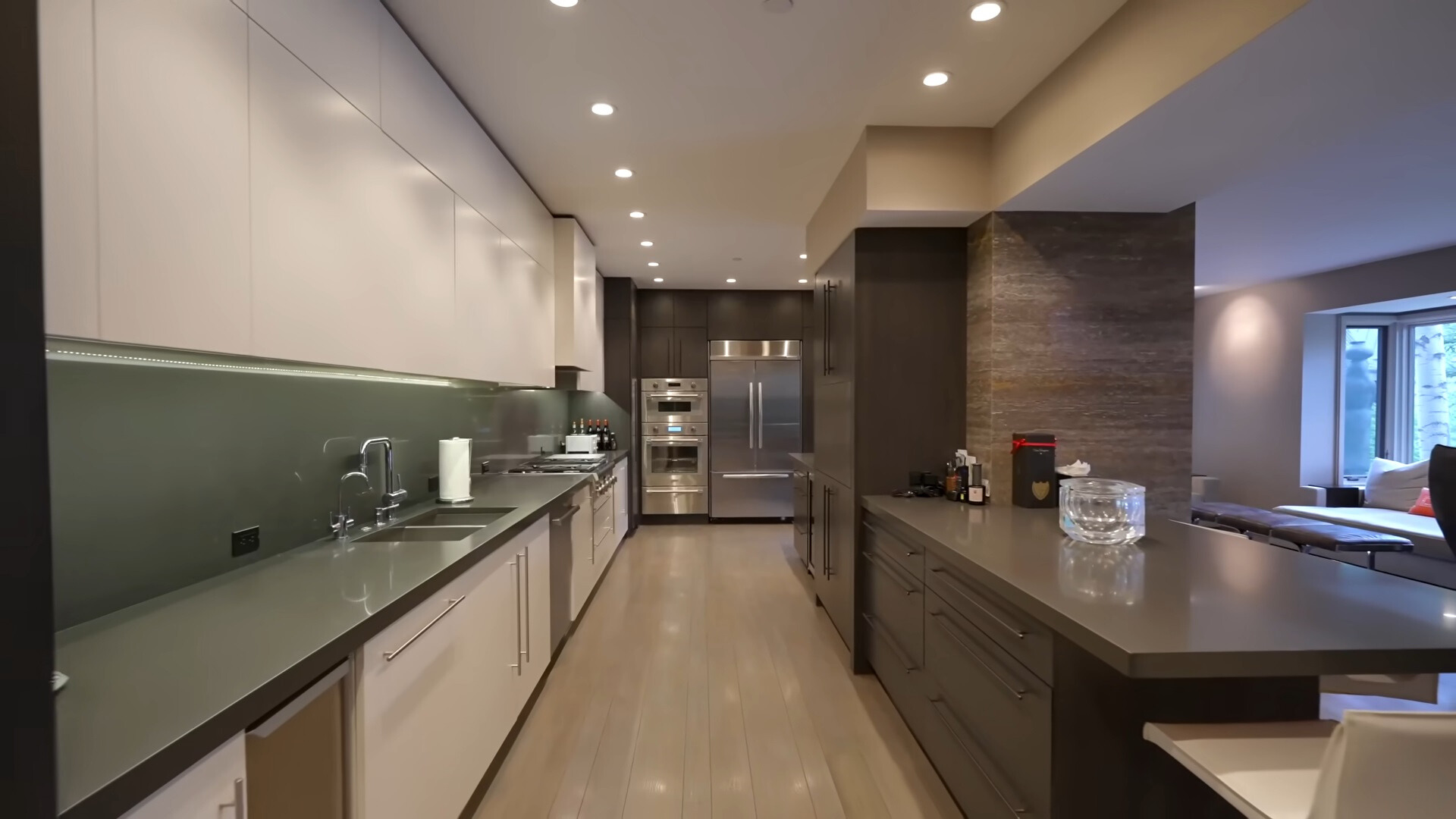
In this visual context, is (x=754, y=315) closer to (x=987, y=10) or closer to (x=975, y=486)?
(x=975, y=486)

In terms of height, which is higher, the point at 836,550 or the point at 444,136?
the point at 444,136

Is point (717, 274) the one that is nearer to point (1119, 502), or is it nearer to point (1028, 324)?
point (1028, 324)

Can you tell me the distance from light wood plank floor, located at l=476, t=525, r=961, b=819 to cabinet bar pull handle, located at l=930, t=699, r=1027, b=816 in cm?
30

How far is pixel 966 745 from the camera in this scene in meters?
1.90

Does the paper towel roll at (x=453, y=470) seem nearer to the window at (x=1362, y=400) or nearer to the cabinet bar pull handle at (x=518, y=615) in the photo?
the cabinet bar pull handle at (x=518, y=615)

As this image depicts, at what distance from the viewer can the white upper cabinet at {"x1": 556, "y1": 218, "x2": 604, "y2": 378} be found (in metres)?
4.26

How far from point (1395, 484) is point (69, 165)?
802cm

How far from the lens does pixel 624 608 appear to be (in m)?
4.09

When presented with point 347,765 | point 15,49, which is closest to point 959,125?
point 15,49

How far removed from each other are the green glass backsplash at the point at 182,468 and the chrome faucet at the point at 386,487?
4cm

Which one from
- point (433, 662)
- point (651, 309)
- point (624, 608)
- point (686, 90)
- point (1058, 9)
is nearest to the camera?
point (433, 662)

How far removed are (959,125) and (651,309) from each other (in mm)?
4557

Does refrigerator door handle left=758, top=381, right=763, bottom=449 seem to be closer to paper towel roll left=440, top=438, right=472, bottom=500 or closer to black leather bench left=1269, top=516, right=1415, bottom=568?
paper towel roll left=440, top=438, right=472, bottom=500

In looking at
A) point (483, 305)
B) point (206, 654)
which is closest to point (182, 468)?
point (206, 654)
